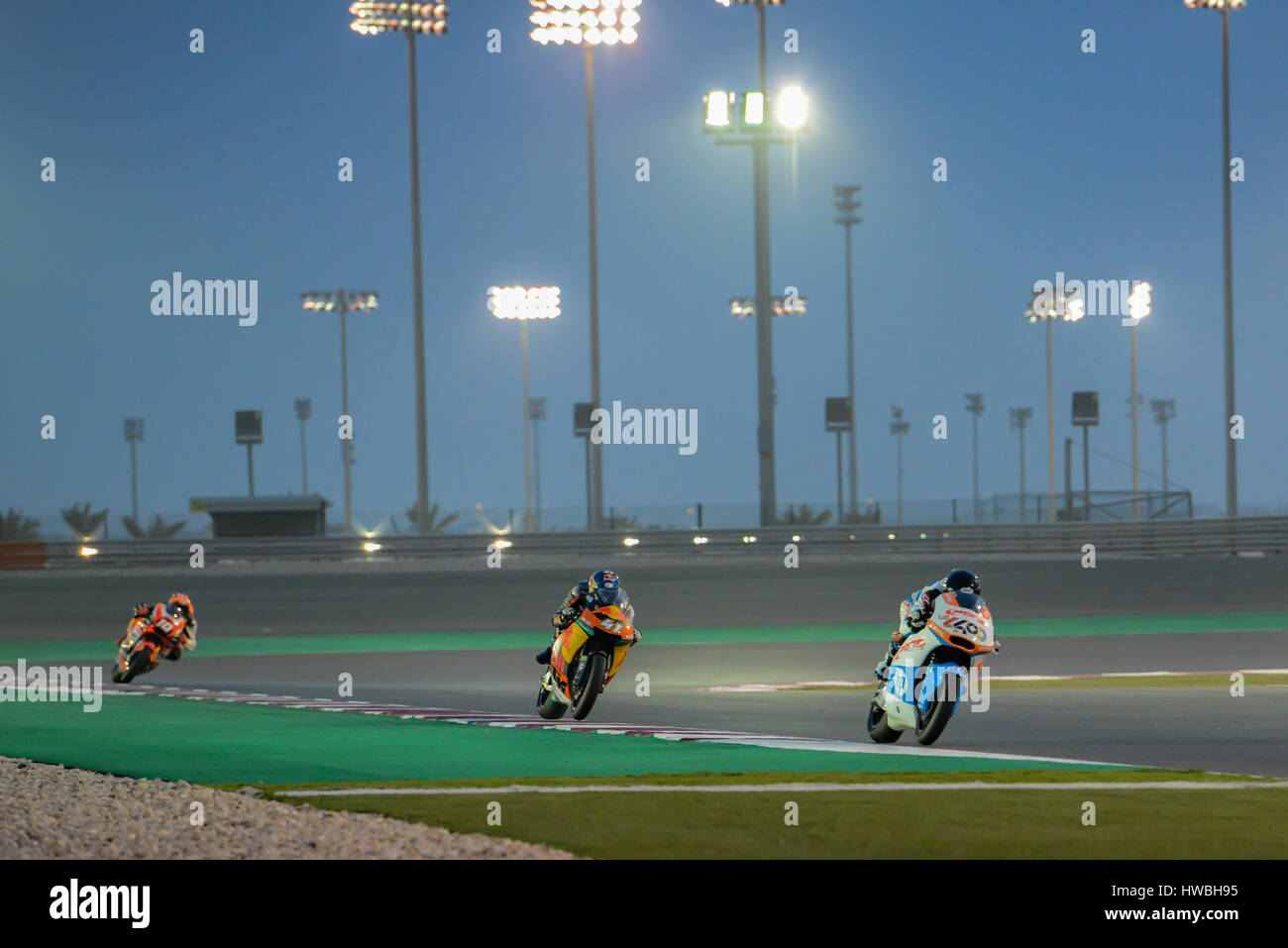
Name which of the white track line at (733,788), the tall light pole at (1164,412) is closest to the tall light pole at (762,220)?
the white track line at (733,788)

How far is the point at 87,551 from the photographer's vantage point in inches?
1254

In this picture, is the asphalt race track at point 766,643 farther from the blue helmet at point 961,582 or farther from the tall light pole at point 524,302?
the tall light pole at point 524,302

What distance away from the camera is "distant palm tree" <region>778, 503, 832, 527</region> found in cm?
4772

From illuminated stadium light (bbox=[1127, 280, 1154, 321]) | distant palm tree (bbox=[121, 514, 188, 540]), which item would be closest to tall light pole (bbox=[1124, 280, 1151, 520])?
illuminated stadium light (bbox=[1127, 280, 1154, 321])

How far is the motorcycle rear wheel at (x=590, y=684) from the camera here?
1314 centimetres

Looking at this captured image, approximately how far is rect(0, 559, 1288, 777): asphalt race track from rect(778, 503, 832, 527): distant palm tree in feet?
55.3

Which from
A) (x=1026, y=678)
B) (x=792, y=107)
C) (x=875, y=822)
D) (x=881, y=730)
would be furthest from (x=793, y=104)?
(x=875, y=822)

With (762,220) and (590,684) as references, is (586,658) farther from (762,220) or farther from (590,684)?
(762,220)

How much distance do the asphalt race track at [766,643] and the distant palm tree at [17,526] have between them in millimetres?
16355

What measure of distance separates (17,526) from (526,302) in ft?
56.5
